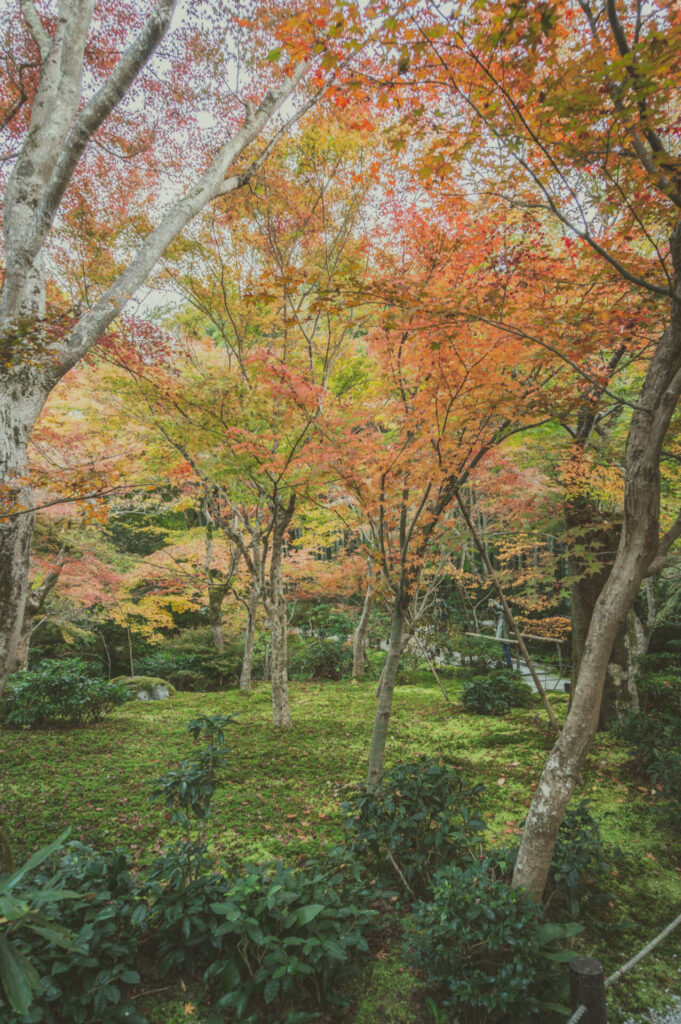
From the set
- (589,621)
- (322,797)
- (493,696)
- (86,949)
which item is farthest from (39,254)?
(493,696)

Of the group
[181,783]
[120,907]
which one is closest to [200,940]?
[120,907]

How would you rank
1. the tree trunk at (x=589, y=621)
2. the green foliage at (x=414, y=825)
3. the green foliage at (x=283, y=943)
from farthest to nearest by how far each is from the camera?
the tree trunk at (x=589, y=621)
the green foliage at (x=414, y=825)
the green foliage at (x=283, y=943)

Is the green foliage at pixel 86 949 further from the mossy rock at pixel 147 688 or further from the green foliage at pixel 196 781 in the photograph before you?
the mossy rock at pixel 147 688

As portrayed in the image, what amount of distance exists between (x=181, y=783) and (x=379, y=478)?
306 centimetres

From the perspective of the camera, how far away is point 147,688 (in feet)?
33.5

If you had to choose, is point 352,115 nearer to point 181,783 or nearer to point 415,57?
point 415,57

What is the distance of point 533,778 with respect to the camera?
16.3 ft

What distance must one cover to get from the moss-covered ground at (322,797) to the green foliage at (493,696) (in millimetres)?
236

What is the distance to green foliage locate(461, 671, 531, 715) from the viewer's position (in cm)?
766

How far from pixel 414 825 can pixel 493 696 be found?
17.3ft

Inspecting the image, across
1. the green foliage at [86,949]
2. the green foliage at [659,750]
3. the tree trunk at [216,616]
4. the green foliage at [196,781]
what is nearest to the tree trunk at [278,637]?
the green foliage at [196,781]

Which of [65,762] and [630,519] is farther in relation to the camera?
[65,762]

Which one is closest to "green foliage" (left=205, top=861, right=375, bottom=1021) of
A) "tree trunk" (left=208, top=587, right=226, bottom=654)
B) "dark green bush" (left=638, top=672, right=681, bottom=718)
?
"dark green bush" (left=638, top=672, right=681, bottom=718)

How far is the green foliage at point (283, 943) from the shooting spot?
7.00ft
